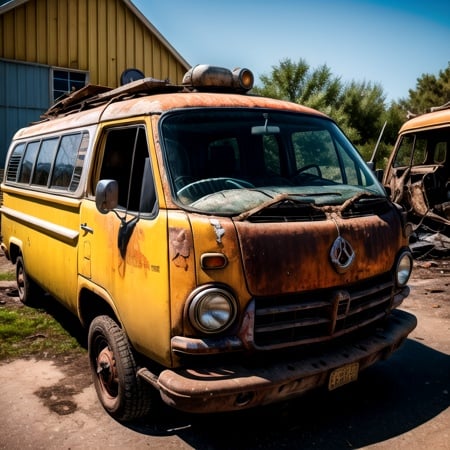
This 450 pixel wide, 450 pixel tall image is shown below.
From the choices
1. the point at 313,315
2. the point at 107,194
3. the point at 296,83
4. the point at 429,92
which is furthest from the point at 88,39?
the point at 429,92

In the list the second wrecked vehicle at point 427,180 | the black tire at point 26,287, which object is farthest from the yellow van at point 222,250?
the second wrecked vehicle at point 427,180

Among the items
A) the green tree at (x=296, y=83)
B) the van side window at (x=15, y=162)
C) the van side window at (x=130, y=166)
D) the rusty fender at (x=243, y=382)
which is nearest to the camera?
the rusty fender at (x=243, y=382)

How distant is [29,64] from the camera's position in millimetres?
12695

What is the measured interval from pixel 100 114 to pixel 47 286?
200 cm

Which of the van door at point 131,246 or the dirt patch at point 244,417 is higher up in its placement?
the van door at point 131,246

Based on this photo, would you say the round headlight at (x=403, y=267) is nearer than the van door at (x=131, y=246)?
No

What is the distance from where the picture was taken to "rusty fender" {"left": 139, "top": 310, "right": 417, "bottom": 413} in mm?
2660

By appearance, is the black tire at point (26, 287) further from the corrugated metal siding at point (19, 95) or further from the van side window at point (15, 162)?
the corrugated metal siding at point (19, 95)

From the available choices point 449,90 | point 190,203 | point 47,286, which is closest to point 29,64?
point 47,286

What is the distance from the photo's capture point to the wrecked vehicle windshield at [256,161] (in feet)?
10.4

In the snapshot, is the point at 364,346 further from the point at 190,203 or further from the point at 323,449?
the point at 190,203

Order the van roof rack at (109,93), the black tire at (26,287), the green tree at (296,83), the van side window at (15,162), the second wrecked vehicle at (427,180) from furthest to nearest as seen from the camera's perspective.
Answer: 1. the green tree at (296,83)
2. the second wrecked vehicle at (427,180)
3. the van side window at (15,162)
4. the black tire at (26,287)
5. the van roof rack at (109,93)

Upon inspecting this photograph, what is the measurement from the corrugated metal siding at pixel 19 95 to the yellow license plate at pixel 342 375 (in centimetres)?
1192

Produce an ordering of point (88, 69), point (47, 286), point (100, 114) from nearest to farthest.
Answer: point (100, 114) < point (47, 286) < point (88, 69)
